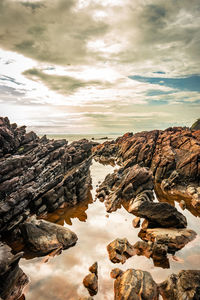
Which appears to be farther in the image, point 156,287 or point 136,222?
point 136,222

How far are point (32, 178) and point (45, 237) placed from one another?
10.6 m

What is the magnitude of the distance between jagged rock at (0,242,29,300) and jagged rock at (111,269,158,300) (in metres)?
7.30

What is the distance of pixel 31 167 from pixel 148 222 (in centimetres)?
1950

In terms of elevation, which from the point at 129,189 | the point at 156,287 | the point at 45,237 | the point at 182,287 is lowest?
the point at 156,287

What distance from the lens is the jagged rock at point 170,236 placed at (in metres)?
16.0

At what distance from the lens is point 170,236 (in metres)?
16.7

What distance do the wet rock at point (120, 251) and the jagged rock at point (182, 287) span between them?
3964 millimetres

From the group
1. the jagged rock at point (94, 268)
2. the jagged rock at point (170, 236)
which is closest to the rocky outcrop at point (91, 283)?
the jagged rock at point (94, 268)

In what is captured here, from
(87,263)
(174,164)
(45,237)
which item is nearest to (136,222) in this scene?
(87,263)

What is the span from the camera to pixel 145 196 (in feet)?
88.1

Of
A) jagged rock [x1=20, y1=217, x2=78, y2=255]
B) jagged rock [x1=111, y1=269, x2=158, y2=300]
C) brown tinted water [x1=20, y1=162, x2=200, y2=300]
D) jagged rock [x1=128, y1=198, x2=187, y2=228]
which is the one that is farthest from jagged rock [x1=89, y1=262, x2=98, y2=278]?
jagged rock [x1=128, y1=198, x2=187, y2=228]

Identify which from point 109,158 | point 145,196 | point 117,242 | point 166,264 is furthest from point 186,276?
point 109,158

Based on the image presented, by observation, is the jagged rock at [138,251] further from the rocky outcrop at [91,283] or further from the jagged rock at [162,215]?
the jagged rock at [162,215]

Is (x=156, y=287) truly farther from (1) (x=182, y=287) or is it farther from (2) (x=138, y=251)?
(2) (x=138, y=251)
